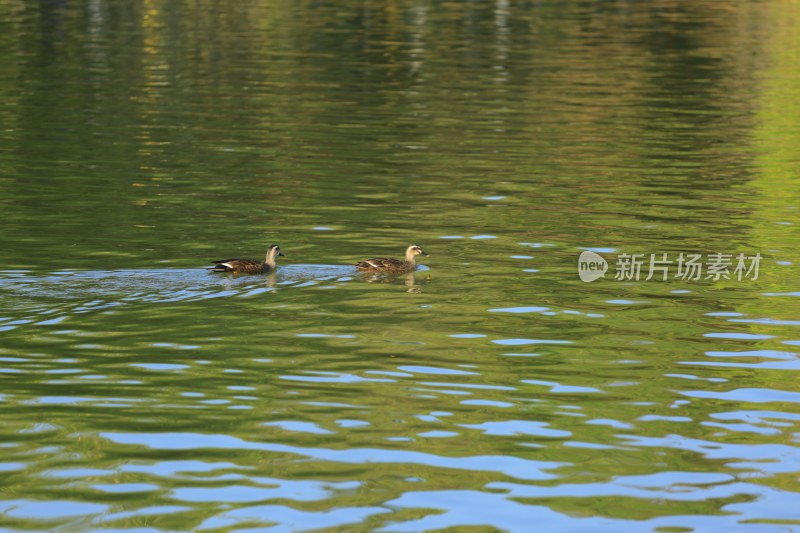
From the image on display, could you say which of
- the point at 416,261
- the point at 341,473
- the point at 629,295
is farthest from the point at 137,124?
the point at 341,473

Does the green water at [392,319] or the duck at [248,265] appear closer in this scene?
the green water at [392,319]

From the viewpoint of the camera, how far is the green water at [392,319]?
13.5 meters

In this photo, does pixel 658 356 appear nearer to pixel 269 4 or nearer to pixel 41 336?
pixel 41 336

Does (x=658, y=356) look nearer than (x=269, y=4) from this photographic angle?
Yes

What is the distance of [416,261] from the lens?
2436 cm

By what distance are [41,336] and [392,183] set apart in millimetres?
15193

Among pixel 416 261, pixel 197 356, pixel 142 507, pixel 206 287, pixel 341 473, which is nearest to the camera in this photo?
pixel 142 507
